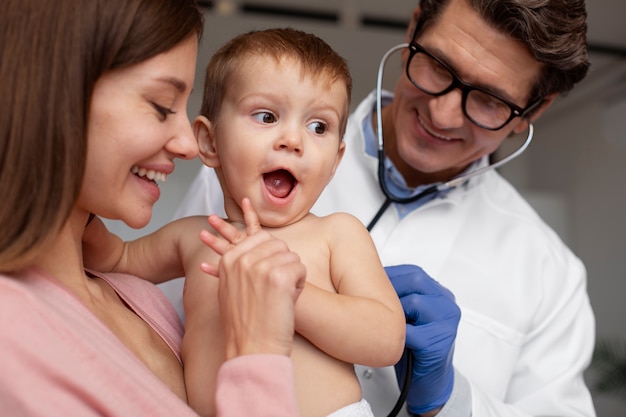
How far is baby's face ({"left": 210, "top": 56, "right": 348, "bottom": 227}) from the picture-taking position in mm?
1044

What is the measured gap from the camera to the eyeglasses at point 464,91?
5.04 ft

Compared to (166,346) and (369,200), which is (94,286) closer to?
(166,346)

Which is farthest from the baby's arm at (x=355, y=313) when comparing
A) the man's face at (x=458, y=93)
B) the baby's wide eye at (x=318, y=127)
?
the man's face at (x=458, y=93)

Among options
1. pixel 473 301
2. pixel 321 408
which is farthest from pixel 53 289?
pixel 473 301

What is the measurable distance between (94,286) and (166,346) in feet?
0.56

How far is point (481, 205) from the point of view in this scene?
5.80ft

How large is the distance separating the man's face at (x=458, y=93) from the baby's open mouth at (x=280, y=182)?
0.59m

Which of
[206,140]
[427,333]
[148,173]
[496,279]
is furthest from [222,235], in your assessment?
[496,279]

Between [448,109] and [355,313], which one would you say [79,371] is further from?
[448,109]

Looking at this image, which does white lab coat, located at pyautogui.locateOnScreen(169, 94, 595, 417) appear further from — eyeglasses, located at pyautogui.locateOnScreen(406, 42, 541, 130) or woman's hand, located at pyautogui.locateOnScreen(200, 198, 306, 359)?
woman's hand, located at pyautogui.locateOnScreen(200, 198, 306, 359)

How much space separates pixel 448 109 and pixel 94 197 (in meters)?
0.94

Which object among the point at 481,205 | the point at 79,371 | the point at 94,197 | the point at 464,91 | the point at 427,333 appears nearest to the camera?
the point at 79,371

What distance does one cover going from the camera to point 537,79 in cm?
159

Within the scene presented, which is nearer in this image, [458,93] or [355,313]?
[355,313]
